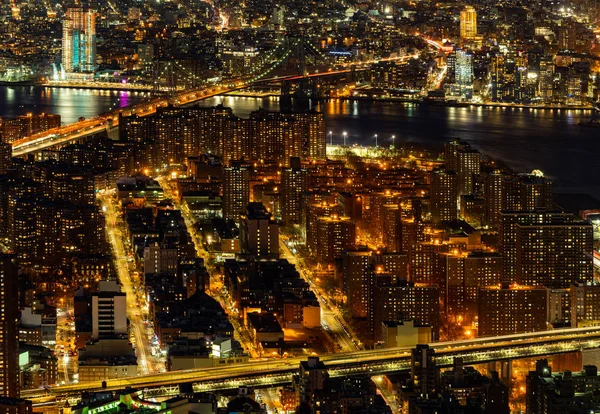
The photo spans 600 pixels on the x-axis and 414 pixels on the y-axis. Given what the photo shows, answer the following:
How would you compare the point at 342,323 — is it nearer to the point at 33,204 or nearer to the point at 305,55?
the point at 33,204

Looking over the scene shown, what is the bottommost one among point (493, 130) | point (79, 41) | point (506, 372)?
point (506, 372)

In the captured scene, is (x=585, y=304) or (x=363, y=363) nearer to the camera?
(x=363, y=363)

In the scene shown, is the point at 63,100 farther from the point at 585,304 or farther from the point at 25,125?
the point at 585,304

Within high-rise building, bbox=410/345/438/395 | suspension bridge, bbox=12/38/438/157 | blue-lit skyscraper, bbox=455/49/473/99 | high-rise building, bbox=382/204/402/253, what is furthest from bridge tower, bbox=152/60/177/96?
high-rise building, bbox=410/345/438/395

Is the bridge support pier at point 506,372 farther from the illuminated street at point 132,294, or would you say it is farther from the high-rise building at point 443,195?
the high-rise building at point 443,195

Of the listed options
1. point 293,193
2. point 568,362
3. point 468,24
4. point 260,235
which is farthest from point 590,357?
point 468,24

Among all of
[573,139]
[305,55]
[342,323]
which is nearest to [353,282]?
[342,323]
